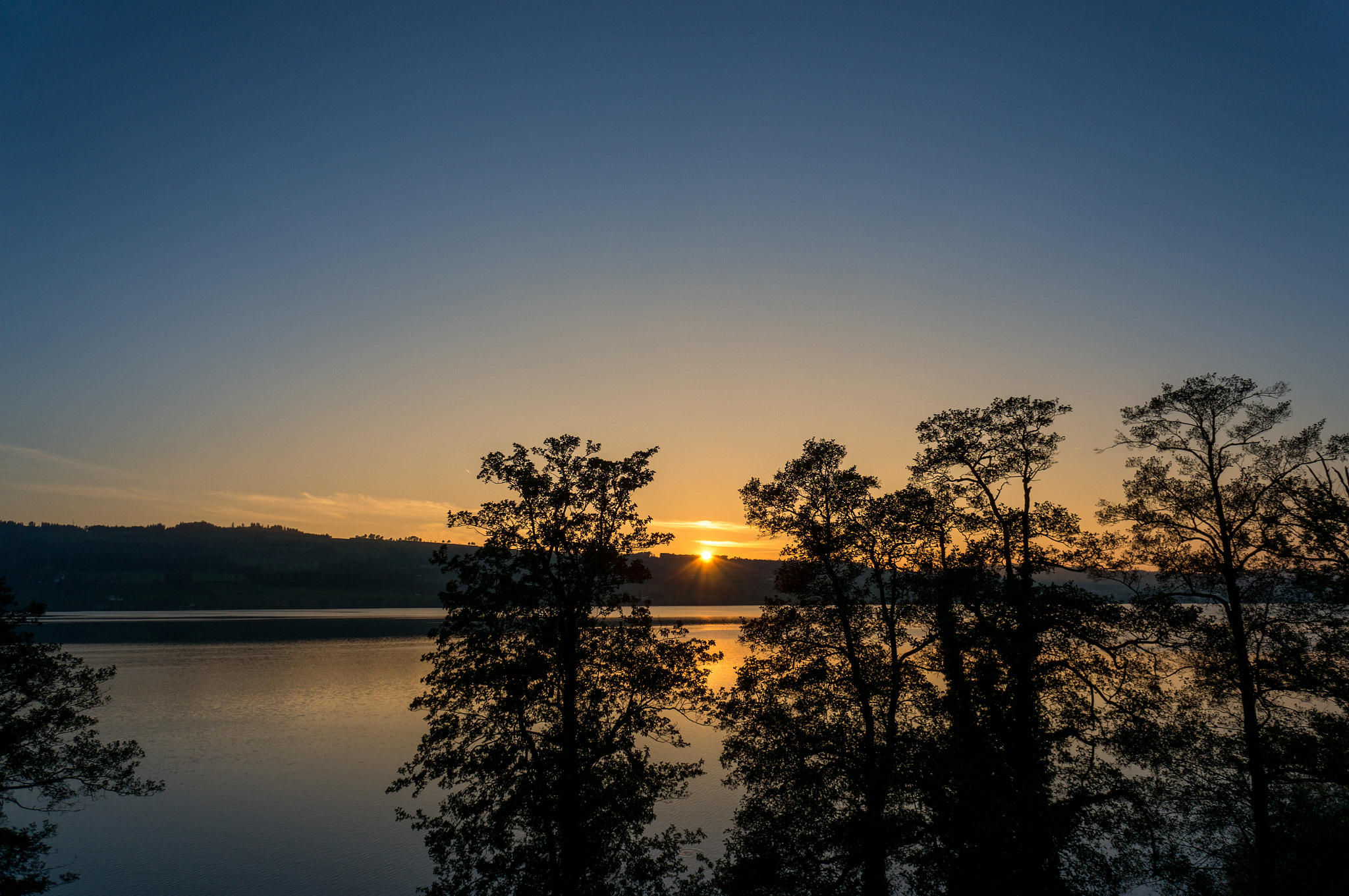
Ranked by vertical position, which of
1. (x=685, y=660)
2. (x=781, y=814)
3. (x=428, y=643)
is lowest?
(x=428, y=643)

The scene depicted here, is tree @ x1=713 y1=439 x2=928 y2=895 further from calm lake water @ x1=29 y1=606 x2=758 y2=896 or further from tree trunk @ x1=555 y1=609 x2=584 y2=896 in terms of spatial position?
calm lake water @ x1=29 y1=606 x2=758 y2=896

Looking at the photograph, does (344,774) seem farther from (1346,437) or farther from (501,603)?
(1346,437)

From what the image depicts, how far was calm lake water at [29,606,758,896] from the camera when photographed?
1399 inches

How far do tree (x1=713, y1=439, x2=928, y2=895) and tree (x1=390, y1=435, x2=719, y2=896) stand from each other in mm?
2441

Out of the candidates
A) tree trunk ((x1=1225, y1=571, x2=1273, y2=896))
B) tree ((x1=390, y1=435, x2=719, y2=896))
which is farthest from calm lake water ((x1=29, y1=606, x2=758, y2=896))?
tree trunk ((x1=1225, y1=571, x2=1273, y2=896))

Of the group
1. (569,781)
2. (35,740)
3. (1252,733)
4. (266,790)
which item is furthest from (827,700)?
(266,790)

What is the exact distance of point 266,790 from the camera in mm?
46719

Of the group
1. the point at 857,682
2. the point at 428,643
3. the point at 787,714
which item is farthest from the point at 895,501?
the point at 428,643

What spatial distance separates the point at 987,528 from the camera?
25.3m

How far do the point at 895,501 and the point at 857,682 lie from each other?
6697 millimetres

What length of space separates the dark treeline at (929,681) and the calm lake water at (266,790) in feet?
55.0

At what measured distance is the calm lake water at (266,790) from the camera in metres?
35.5

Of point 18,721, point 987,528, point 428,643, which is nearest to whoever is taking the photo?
point 987,528

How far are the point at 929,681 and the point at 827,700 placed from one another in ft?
12.2
